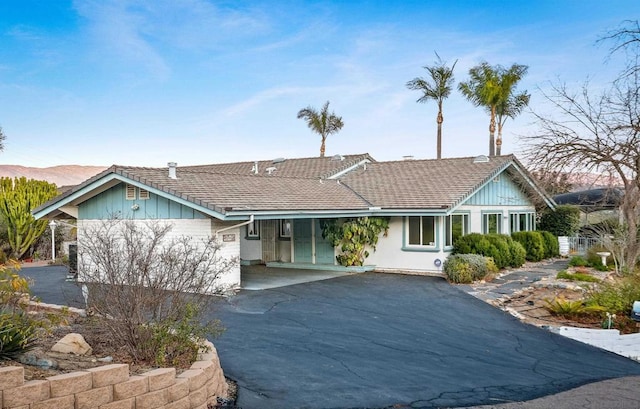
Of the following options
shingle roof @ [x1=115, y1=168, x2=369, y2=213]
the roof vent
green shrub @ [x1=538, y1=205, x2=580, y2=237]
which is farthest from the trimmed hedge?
the roof vent

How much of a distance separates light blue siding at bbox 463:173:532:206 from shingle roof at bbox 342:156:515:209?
80 cm

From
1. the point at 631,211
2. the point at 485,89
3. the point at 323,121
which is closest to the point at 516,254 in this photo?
the point at 631,211

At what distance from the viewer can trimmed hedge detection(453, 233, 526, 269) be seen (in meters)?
19.8

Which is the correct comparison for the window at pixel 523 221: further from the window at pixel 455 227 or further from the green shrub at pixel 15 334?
the green shrub at pixel 15 334

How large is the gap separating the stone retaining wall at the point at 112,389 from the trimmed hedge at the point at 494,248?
15.1 meters

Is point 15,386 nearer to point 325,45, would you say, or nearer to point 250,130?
point 325,45

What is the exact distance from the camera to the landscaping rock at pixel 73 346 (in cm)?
623

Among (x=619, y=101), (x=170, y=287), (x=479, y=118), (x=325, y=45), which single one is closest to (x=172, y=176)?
(x=325, y=45)

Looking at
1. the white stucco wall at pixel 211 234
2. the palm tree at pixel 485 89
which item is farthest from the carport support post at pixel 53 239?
the palm tree at pixel 485 89

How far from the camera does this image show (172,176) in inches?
671

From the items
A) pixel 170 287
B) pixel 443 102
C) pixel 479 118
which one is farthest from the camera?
pixel 479 118

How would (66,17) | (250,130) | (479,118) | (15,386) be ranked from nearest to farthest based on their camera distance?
(15,386)
(66,17)
(250,130)
(479,118)

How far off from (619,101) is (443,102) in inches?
1296

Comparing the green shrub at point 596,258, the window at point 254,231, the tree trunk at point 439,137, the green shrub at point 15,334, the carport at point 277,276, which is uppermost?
the tree trunk at point 439,137
